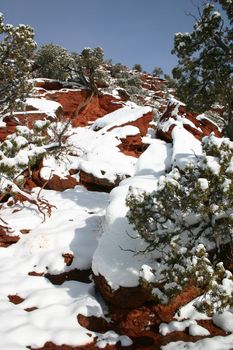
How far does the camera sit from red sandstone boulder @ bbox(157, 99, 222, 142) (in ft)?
61.0

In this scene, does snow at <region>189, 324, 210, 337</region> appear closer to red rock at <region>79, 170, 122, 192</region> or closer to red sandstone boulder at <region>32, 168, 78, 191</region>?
red rock at <region>79, 170, 122, 192</region>

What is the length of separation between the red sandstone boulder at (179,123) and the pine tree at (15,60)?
708cm

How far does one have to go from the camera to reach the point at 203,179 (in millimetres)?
7082

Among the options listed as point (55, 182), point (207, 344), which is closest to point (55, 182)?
point (55, 182)

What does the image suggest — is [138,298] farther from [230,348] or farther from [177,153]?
[177,153]

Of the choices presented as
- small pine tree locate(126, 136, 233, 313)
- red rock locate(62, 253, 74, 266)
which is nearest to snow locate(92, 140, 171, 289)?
small pine tree locate(126, 136, 233, 313)

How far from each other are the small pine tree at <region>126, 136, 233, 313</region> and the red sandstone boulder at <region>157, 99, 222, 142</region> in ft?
33.8

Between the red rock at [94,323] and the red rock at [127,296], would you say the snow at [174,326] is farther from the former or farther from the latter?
the red rock at [94,323]

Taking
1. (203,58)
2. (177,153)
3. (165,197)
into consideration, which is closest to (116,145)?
(177,153)

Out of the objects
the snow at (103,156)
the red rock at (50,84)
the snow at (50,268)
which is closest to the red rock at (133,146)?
the snow at (103,156)

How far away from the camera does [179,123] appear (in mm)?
18812

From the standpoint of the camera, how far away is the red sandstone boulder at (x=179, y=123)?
18.6m

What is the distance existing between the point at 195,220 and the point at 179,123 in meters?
11.0

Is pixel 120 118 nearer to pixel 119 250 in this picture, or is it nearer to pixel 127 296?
pixel 119 250
